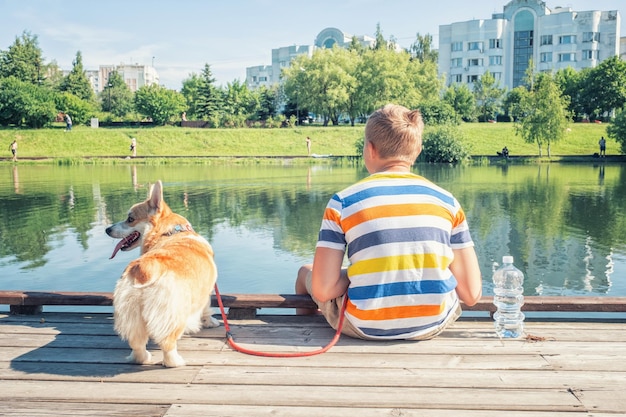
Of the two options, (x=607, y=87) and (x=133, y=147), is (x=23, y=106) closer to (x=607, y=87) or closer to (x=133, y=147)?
(x=133, y=147)

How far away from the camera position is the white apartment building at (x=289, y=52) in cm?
11944

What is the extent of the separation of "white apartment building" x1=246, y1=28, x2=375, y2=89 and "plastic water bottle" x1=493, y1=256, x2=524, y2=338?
9574 cm

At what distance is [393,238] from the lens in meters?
3.48

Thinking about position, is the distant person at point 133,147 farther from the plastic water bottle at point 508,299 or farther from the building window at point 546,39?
the building window at point 546,39

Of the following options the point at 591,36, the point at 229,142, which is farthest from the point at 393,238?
the point at 591,36

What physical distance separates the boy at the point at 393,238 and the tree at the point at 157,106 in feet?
197

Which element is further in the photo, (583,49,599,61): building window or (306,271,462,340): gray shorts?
(583,49,599,61): building window

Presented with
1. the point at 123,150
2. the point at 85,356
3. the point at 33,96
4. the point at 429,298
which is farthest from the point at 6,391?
the point at 33,96

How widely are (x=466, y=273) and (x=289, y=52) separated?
434ft

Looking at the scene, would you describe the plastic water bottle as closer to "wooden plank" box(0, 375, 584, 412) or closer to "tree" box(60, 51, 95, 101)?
"wooden plank" box(0, 375, 584, 412)

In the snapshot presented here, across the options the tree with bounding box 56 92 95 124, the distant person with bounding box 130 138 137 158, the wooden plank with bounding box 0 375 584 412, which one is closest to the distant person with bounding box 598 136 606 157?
the distant person with bounding box 130 138 137 158

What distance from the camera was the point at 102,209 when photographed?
1892 centimetres

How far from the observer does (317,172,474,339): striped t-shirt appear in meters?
3.48

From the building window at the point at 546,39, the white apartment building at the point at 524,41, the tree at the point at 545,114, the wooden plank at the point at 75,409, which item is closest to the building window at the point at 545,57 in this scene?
the white apartment building at the point at 524,41
